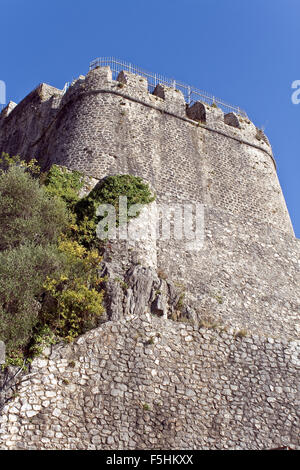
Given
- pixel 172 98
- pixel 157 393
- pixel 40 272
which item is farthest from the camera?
pixel 172 98

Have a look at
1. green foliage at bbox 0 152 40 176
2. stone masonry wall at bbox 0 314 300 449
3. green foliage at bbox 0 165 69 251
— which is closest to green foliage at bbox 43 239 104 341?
stone masonry wall at bbox 0 314 300 449

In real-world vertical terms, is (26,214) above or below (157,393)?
above

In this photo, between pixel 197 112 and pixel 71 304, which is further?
pixel 197 112

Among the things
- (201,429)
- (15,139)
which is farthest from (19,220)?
(15,139)

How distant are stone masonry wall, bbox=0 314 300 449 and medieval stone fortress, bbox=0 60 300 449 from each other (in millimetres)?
28

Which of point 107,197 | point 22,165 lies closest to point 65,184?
point 22,165

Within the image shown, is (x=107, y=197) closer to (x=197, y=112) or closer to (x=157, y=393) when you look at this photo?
(x=157, y=393)

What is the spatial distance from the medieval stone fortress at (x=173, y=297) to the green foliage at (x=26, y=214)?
1895 mm

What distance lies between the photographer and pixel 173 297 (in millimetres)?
14789

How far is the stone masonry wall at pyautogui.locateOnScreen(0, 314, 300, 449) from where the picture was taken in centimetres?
1077

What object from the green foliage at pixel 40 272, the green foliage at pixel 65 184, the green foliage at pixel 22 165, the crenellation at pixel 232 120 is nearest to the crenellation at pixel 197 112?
the crenellation at pixel 232 120

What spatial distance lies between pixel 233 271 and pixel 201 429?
25.7 ft

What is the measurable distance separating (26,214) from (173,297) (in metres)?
4.99

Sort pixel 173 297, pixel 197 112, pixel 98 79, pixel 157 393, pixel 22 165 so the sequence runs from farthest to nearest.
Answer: pixel 197 112
pixel 98 79
pixel 22 165
pixel 173 297
pixel 157 393
